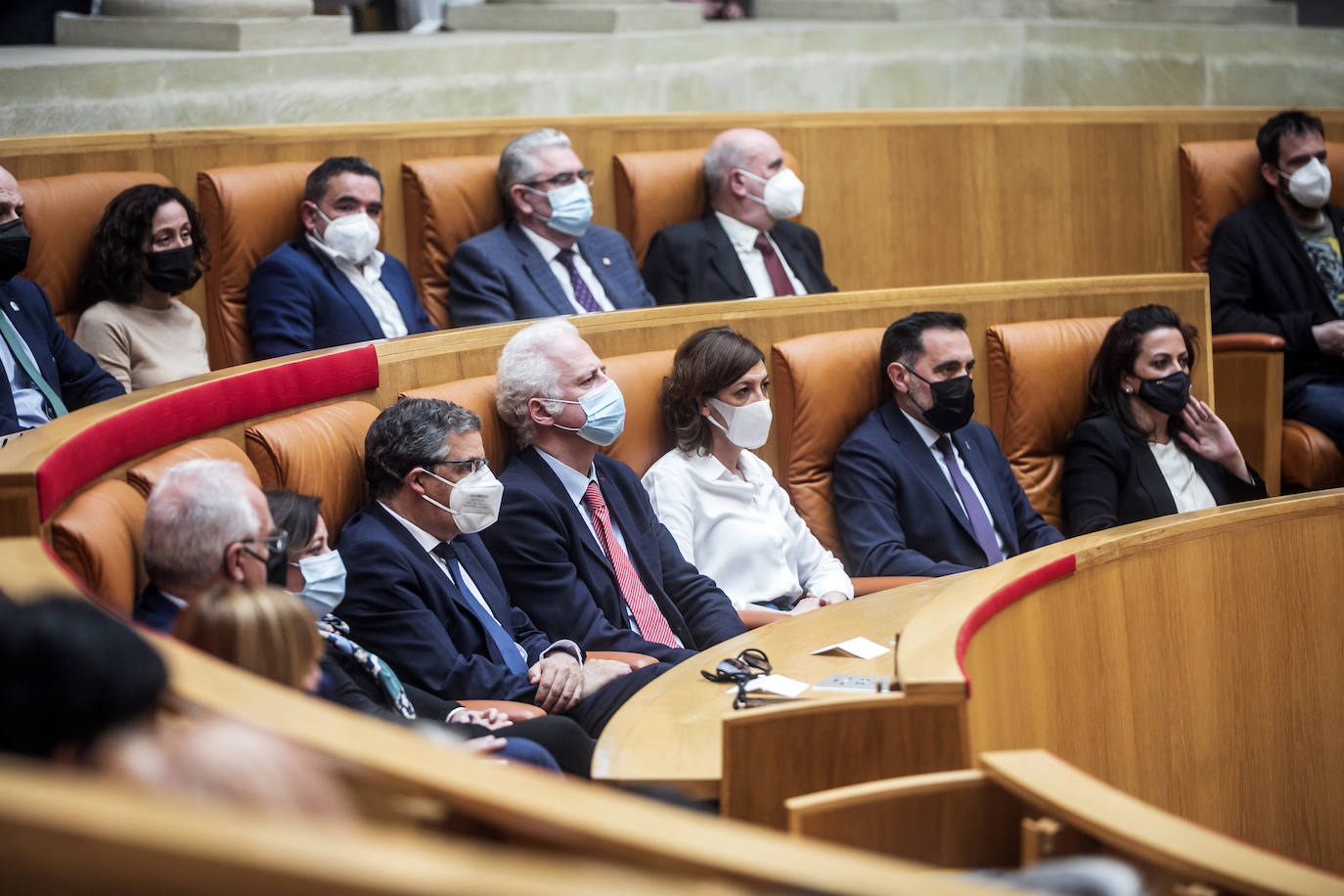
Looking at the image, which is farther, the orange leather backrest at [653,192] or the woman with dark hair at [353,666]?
the orange leather backrest at [653,192]

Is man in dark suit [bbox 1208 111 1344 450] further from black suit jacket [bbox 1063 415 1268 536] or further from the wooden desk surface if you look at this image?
the wooden desk surface

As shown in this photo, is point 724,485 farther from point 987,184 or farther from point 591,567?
point 987,184

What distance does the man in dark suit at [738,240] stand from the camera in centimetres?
400

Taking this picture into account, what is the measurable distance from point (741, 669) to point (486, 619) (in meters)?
0.52

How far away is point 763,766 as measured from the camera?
5.88 ft

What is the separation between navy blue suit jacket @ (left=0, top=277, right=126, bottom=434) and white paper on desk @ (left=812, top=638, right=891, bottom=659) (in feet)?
5.33

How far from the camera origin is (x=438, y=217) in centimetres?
381

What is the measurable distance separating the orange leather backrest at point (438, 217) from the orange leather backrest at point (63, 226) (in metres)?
0.77

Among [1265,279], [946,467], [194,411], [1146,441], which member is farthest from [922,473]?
[1265,279]

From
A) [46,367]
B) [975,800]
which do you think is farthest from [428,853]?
[46,367]

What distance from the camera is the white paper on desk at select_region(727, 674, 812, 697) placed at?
208 cm

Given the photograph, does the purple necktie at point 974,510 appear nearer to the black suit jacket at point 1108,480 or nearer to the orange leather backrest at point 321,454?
the black suit jacket at point 1108,480

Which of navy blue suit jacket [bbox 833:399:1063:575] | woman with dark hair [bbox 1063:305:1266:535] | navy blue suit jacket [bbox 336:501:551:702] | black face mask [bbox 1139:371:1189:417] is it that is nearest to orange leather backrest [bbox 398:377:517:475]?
navy blue suit jacket [bbox 336:501:551:702]

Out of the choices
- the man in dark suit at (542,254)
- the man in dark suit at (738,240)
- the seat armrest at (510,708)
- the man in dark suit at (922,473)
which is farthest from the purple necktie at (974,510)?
the seat armrest at (510,708)
